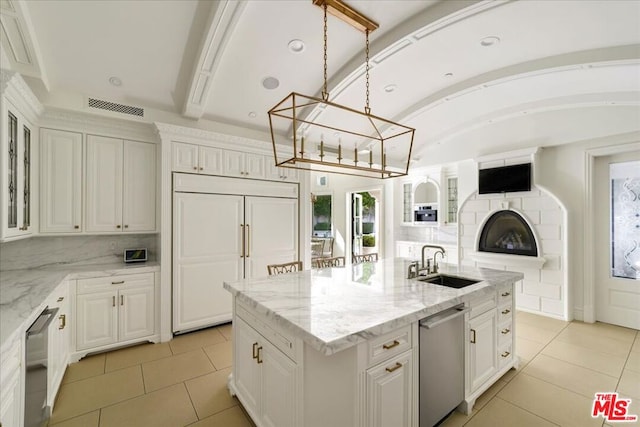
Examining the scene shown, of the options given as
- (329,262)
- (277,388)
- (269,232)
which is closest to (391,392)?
(277,388)

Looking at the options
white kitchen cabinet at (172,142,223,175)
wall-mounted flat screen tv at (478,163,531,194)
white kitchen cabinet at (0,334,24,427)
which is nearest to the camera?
white kitchen cabinet at (0,334,24,427)

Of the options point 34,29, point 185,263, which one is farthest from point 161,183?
point 34,29

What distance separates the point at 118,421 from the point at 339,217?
6530 millimetres

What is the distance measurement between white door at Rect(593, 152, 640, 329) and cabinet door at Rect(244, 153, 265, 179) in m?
4.79

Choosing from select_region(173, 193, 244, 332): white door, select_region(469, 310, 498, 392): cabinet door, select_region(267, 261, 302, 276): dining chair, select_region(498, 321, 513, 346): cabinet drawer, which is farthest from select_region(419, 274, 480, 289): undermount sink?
select_region(173, 193, 244, 332): white door

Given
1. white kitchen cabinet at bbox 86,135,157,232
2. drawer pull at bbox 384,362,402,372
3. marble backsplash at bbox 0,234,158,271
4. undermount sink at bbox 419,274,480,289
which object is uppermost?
white kitchen cabinet at bbox 86,135,157,232

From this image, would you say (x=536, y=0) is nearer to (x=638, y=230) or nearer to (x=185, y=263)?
(x=638, y=230)

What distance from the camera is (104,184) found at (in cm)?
320

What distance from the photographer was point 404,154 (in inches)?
229

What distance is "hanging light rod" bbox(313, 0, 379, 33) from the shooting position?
2.29 metres

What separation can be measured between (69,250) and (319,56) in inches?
142

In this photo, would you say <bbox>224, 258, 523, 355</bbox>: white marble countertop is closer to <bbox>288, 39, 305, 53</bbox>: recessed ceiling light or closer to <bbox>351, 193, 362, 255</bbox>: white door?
<bbox>288, 39, 305, 53</bbox>: recessed ceiling light

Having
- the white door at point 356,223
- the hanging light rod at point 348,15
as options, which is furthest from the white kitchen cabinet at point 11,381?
the white door at point 356,223

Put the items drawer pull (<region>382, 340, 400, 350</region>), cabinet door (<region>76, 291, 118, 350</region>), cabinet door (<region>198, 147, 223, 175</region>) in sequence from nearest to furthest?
1. drawer pull (<region>382, 340, 400, 350</region>)
2. cabinet door (<region>76, 291, 118, 350</region>)
3. cabinet door (<region>198, 147, 223, 175</region>)
